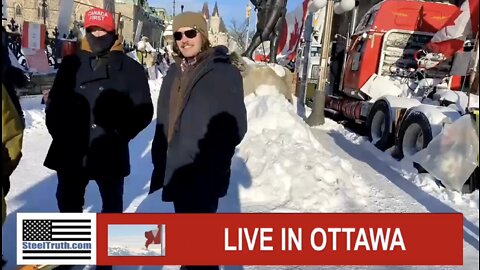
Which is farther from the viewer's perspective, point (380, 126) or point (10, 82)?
point (380, 126)

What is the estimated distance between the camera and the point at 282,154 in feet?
19.1

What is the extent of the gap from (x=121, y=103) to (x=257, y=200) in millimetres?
2354

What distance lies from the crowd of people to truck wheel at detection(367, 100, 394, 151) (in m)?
5.74

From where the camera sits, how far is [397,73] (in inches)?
367

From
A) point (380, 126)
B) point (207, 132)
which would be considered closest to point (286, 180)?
point (207, 132)

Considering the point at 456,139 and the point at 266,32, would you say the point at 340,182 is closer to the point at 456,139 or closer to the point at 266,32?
the point at 456,139

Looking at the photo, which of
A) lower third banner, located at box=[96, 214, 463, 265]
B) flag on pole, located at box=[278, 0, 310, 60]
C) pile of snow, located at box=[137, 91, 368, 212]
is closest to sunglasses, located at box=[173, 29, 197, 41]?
lower third banner, located at box=[96, 214, 463, 265]

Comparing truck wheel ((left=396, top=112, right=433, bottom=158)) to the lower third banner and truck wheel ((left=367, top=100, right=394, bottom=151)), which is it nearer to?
truck wheel ((left=367, top=100, right=394, bottom=151))

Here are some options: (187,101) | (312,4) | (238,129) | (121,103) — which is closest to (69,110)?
(121,103)

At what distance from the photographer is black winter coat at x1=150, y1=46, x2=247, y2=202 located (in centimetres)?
244

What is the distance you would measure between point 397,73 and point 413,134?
274 cm

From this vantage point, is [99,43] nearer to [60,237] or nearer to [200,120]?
[200,120]

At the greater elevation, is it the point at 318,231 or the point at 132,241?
the point at 318,231

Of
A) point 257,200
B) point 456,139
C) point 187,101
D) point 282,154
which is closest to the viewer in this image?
point 187,101
